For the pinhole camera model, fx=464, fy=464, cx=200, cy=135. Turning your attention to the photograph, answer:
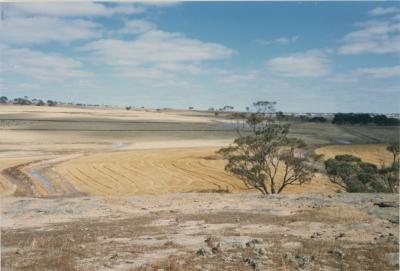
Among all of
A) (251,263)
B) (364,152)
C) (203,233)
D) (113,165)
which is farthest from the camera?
(364,152)

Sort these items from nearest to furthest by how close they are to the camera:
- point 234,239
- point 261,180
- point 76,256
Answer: point 76,256 < point 234,239 < point 261,180

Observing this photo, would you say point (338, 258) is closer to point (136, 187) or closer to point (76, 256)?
point (76, 256)

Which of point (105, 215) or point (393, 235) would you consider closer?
point (393, 235)

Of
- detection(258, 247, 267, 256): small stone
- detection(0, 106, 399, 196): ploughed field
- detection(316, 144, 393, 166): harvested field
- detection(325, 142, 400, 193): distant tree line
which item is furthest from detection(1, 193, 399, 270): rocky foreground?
detection(316, 144, 393, 166): harvested field

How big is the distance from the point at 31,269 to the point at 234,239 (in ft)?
25.9

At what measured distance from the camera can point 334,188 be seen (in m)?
56.2

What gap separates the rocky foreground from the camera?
15.7 metres

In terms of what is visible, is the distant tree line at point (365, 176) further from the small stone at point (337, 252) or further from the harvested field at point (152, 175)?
the small stone at point (337, 252)

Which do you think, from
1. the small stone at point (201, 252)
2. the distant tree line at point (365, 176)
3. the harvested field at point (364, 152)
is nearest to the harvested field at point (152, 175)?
the distant tree line at point (365, 176)

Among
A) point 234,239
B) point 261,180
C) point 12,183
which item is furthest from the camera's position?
point 12,183

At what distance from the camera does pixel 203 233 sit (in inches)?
808

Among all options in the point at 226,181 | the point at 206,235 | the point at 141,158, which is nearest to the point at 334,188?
the point at 226,181

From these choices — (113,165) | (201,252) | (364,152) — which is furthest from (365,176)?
(364,152)

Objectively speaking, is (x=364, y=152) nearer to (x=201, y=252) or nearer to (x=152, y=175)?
(x=152, y=175)
